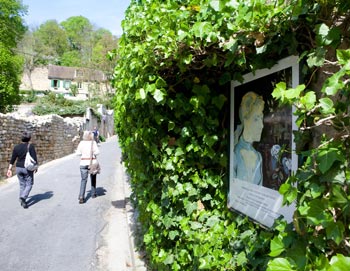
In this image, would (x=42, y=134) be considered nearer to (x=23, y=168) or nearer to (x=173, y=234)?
(x=23, y=168)

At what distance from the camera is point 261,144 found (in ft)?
8.66

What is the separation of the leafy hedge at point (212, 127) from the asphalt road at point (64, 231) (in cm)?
176

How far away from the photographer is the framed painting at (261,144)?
2.23 meters

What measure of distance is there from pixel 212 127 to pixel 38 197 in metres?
7.78

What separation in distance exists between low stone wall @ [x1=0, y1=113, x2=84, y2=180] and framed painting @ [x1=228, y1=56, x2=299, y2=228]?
11317 mm

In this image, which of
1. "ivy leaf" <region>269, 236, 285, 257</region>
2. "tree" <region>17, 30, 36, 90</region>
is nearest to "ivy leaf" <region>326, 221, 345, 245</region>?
"ivy leaf" <region>269, 236, 285, 257</region>

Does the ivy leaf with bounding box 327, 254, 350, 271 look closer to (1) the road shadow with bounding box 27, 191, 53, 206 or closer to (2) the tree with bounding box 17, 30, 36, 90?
(1) the road shadow with bounding box 27, 191, 53, 206

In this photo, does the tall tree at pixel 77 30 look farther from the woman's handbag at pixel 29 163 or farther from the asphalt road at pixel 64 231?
the woman's handbag at pixel 29 163

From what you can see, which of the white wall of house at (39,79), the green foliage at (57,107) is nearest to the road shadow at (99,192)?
the green foliage at (57,107)

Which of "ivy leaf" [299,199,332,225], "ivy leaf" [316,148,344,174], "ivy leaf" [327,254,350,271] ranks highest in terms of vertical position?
"ivy leaf" [316,148,344,174]

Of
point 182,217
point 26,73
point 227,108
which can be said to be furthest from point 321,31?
point 26,73

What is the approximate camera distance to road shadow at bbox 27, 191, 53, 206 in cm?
887

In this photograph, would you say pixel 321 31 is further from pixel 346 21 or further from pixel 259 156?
pixel 259 156

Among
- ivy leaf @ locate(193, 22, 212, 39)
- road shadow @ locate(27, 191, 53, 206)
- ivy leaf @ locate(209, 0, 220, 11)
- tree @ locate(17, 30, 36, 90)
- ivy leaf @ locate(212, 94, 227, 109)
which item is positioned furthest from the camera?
tree @ locate(17, 30, 36, 90)
